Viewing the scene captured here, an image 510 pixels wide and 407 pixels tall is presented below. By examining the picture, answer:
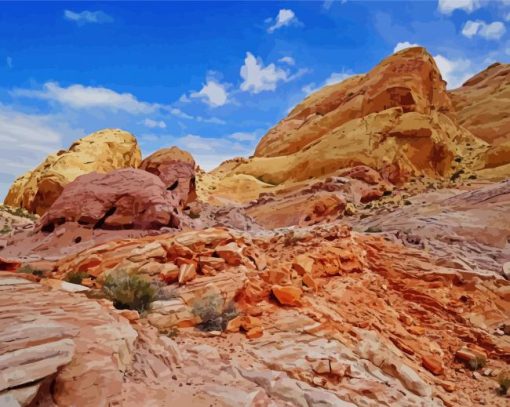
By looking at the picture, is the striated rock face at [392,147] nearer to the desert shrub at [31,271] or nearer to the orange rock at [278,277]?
the orange rock at [278,277]

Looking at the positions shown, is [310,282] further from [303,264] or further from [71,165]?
[71,165]

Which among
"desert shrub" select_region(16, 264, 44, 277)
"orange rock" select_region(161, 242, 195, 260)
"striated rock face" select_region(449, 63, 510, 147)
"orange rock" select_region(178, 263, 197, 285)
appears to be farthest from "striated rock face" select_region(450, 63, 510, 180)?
"desert shrub" select_region(16, 264, 44, 277)

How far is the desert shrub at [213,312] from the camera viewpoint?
7.79 meters

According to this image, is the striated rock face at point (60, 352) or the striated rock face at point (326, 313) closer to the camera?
the striated rock face at point (60, 352)

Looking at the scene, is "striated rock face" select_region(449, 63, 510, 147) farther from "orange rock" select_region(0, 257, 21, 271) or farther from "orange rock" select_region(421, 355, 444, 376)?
"orange rock" select_region(0, 257, 21, 271)

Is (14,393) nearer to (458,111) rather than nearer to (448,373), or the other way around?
(448,373)

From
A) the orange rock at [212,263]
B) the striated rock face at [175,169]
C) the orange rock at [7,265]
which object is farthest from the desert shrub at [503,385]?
the striated rock face at [175,169]

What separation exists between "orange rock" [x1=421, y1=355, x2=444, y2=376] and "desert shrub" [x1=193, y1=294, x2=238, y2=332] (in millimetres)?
4445

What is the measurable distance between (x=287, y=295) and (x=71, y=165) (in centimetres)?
2766

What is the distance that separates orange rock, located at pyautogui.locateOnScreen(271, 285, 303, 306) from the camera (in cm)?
896

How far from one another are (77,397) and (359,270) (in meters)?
10.2

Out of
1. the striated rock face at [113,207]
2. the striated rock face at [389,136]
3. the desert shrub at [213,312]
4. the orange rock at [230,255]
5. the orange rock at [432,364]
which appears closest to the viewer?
the desert shrub at [213,312]

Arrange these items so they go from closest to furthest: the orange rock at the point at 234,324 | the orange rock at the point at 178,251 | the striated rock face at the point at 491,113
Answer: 1. the orange rock at the point at 234,324
2. the orange rock at the point at 178,251
3. the striated rock face at the point at 491,113

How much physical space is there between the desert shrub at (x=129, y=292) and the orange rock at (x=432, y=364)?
20.3 ft
